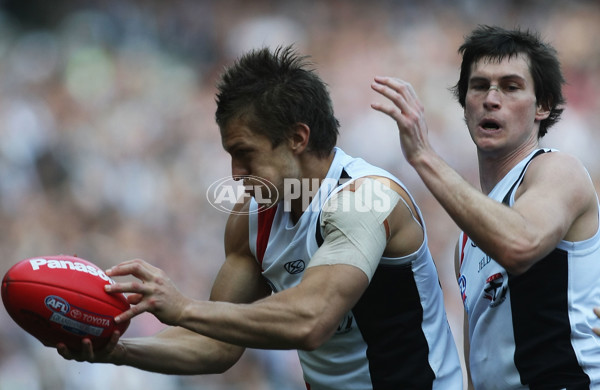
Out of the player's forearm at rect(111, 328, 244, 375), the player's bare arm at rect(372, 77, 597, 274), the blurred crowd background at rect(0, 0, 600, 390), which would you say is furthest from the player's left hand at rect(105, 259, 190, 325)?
the blurred crowd background at rect(0, 0, 600, 390)

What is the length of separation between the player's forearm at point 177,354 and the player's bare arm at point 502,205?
5.36 ft

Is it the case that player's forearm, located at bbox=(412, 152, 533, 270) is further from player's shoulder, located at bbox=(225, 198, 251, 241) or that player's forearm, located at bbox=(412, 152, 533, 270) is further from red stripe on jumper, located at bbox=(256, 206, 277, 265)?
player's shoulder, located at bbox=(225, 198, 251, 241)

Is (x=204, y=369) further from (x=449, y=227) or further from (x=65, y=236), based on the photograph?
(x=449, y=227)

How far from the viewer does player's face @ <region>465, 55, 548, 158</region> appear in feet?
14.1

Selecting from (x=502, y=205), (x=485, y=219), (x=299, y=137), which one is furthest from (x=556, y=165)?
(x=299, y=137)

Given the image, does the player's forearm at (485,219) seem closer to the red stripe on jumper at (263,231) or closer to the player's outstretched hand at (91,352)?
the red stripe on jumper at (263,231)

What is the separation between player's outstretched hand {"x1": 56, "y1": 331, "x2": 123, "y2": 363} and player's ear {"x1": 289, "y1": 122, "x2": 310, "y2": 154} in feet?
4.06

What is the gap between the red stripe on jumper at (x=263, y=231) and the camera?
4.34 m

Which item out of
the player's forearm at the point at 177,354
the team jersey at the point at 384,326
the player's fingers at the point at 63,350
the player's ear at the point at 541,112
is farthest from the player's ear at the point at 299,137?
the player's fingers at the point at 63,350

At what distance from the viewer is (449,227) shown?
983 centimetres

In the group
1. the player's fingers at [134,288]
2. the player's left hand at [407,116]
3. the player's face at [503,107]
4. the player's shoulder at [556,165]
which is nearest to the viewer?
the player's fingers at [134,288]

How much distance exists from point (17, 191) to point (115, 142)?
125cm

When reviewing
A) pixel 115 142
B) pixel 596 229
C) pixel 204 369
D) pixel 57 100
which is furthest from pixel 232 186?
pixel 596 229

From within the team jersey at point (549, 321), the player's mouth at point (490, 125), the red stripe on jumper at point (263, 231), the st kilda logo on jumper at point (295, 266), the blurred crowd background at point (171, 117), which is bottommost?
the team jersey at point (549, 321)
